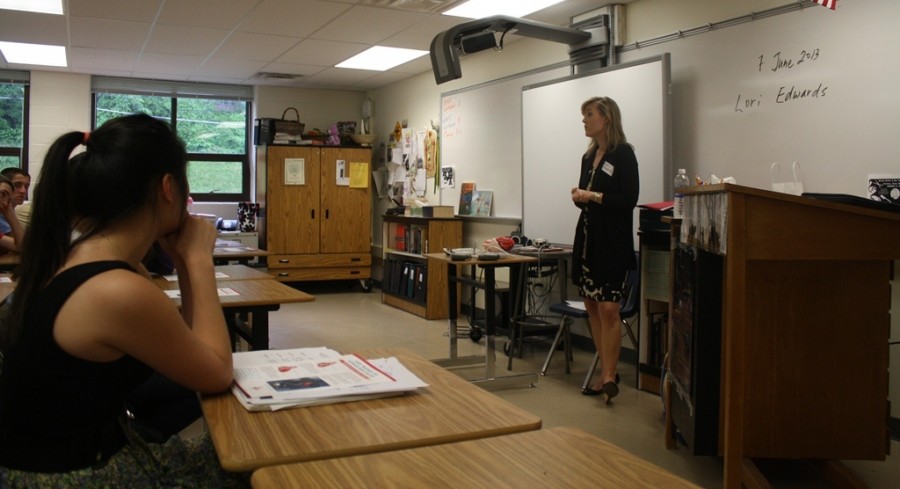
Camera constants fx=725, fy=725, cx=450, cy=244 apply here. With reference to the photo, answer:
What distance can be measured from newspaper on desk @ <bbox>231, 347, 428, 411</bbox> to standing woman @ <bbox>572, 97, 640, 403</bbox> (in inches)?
94.0

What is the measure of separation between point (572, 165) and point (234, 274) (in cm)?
243

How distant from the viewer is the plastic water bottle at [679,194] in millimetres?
2801

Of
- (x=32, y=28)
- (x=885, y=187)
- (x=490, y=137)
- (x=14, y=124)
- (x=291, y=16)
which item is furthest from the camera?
(x=14, y=124)

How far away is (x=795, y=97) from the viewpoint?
11.9ft

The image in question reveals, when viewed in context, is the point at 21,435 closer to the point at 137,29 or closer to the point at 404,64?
the point at 137,29

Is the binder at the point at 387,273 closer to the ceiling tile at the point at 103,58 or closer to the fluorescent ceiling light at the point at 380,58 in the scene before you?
the fluorescent ceiling light at the point at 380,58

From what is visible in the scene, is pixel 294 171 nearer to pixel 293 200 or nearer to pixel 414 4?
pixel 293 200

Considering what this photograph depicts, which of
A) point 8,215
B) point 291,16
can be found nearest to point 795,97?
point 291,16

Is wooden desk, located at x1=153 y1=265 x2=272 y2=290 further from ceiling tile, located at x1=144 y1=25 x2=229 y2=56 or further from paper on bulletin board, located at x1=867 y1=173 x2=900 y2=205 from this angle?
paper on bulletin board, located at x1=867 y1=173 x2=900 y2=205

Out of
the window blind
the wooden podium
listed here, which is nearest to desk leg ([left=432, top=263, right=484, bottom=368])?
the wooden podium

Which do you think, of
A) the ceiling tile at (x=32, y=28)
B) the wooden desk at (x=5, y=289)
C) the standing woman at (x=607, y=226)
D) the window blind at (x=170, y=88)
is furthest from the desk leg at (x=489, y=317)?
the window blind at (x=170, y=88)

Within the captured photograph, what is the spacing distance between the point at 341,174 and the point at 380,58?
1.73 meters

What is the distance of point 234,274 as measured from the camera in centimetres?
365

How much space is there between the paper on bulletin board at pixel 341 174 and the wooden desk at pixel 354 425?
22.7 feet
